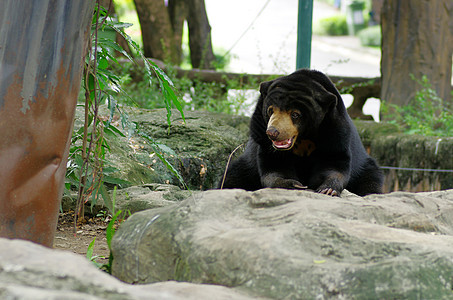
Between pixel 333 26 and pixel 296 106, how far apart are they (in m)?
31.2

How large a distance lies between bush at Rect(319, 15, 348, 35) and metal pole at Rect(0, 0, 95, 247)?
32.0 m

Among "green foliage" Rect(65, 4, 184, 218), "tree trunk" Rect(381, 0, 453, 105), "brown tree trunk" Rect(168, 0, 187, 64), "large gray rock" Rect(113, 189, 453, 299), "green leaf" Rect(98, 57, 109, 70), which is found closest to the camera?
"large gray rock" Rect(113, 189, 453, 299)

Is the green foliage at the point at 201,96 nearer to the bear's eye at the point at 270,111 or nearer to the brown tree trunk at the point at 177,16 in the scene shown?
the brown tree trunk at the point at 177,16

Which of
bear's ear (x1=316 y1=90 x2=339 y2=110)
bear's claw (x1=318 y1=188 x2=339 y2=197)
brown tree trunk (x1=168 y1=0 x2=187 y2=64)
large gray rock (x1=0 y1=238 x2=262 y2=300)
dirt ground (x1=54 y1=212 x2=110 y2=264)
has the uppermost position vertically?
brown tree trunk (x1=168 y1=0 x2=187 y2=64)

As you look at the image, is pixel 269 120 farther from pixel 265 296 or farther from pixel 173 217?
pixel 265 296

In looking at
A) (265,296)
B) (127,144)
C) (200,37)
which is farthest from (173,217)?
(200,37)

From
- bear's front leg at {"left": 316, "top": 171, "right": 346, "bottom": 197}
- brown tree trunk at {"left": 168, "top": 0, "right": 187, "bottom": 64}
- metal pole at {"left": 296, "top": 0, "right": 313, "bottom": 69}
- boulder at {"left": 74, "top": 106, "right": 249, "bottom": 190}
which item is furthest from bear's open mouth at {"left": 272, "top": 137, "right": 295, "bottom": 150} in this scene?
brown tree trunk at {"left": 168, "top": 0, "right": 187, "bottom": 64}

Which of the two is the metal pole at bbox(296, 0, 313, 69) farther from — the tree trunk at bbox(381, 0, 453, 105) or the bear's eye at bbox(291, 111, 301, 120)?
the tree trunk at bbox(381, 0, 453, 105)

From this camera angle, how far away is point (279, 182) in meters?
3.51

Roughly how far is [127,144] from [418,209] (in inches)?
118

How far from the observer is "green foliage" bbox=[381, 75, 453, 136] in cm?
708

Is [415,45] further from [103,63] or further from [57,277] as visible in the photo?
[57,277]

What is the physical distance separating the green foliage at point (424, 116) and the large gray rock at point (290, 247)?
15.9 ft

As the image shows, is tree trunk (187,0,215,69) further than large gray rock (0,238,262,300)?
Yes
